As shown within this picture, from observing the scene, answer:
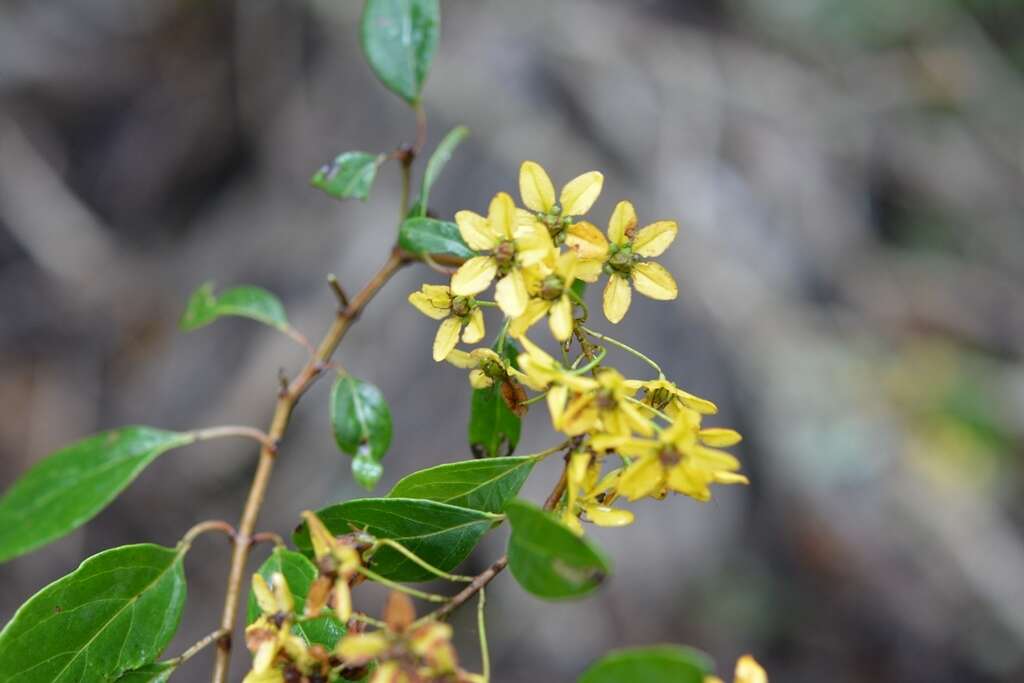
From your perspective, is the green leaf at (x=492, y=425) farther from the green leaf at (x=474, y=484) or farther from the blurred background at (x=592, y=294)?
the blurred background at (x=592, y=294)

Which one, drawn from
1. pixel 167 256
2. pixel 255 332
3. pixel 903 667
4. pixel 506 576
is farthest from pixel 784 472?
pixel 167 256

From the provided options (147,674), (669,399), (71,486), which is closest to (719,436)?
(669,399)

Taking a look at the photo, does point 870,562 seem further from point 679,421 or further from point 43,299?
point 43,299

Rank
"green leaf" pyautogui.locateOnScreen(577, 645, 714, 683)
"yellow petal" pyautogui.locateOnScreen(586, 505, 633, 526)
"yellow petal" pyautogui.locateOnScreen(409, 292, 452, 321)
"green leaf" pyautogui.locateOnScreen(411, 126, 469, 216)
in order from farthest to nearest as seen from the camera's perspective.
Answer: "green leaf" pyautogui.locateOnScreen(411, 126, 469, 216) → "yellow petal" pyautogui.locateOnScreen(409, 292, 452, 321) → "yellow petal" pyautogui.locateOnScreen(586, 505, 633, 526) → "green leaf" pyautogui.locateOnScreen(577, 645, 714, 683)

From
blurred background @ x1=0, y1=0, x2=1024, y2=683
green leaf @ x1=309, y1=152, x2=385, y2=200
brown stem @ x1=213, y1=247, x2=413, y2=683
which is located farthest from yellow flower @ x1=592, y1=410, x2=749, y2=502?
blurred background @ x1=0, y1=0, x2=1024, y2=683

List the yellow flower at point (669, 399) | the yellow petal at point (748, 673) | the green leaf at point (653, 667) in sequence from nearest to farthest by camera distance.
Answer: the green leaf at point (653, 667) < the yellow petal at point (748, 673) < the yellow flower at point (669, 399)

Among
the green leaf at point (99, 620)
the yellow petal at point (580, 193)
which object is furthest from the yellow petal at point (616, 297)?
the green leaf at point (99, 620)

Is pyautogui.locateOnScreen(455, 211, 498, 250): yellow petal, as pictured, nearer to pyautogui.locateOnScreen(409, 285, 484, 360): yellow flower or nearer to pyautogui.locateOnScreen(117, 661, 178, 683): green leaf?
pyautogui.locateOnScreen(409, 285, 484, 360): yellow flower
